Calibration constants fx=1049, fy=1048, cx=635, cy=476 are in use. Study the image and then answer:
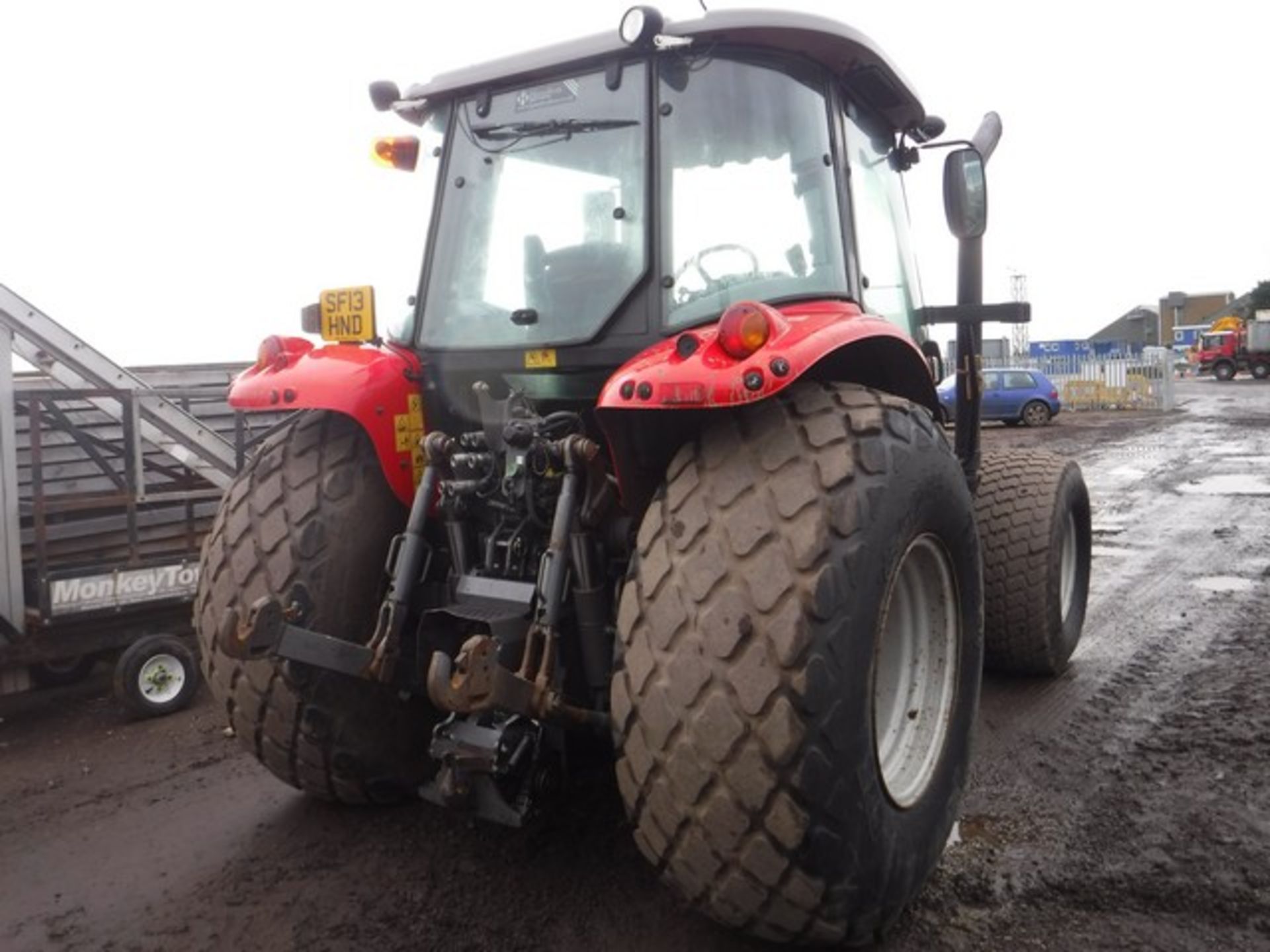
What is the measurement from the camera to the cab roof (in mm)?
2902

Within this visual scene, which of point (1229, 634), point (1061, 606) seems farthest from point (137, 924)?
point (1229, 634)

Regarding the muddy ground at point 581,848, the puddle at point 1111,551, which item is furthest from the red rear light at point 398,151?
the puddle at point 1111,551

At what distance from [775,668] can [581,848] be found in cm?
132

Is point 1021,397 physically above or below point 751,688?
above

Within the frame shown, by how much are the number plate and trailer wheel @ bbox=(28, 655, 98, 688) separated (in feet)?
10.9

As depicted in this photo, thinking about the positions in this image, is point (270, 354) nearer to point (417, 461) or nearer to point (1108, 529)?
point (417, 461)

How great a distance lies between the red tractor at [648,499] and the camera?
7.55 feet

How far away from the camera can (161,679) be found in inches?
215

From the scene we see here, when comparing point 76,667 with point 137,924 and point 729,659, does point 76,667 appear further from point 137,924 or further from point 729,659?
point 729,659

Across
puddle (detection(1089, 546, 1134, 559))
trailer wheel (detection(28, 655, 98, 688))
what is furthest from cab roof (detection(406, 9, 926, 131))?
puddle (detection(1089, 546, 1134, 559))

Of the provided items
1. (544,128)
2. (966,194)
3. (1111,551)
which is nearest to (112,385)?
(544,128)

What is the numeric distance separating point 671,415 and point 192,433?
4547 millimetres

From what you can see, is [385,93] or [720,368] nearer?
[720,368]

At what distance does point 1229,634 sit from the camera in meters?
5.78
